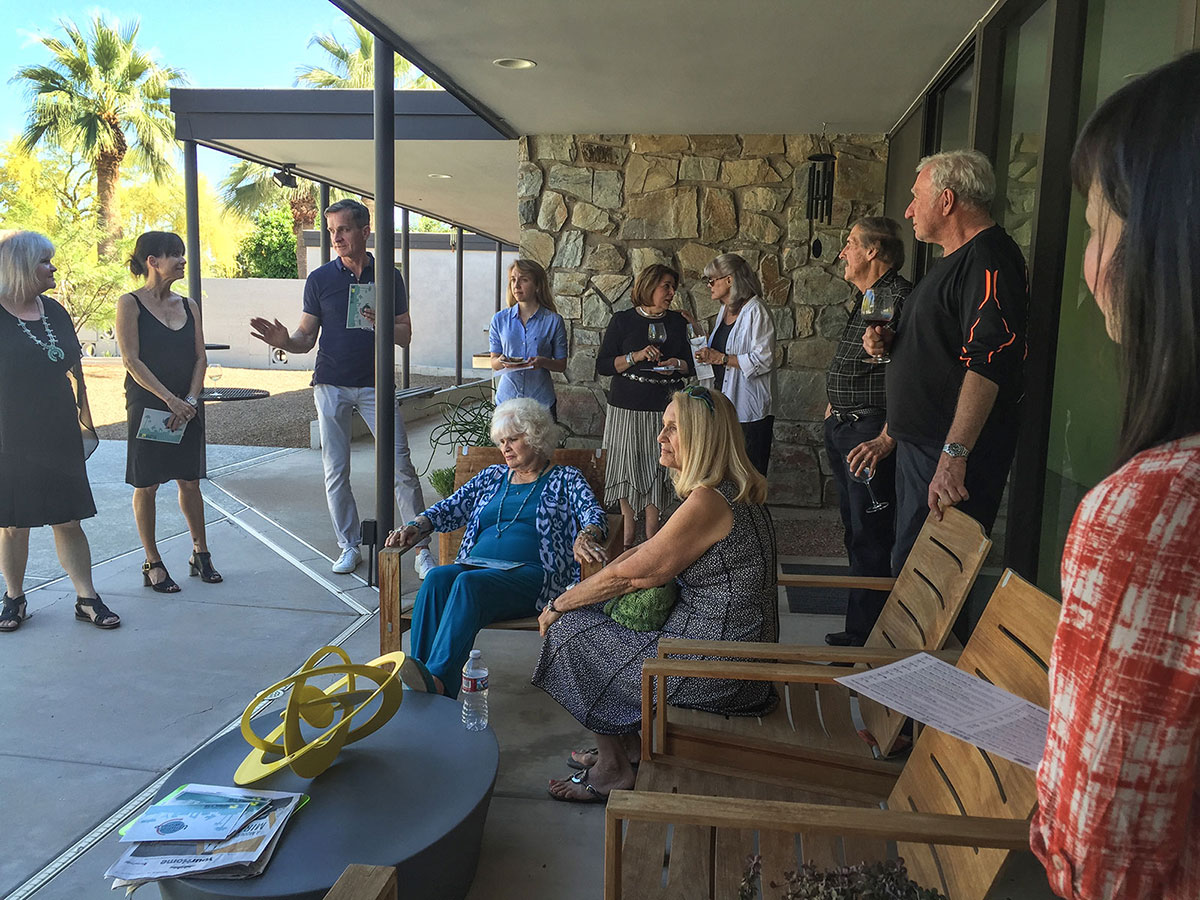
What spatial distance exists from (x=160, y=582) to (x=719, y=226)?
4.17 metres

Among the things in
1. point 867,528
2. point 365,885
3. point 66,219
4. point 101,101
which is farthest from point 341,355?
point 101,101

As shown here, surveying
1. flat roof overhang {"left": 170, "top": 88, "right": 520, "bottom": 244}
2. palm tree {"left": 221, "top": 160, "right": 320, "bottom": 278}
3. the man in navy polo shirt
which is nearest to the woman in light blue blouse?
the man in navy polo shirt

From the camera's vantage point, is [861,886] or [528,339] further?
[528,339]

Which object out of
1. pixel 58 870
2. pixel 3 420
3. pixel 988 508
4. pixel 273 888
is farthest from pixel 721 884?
pixel 3 420

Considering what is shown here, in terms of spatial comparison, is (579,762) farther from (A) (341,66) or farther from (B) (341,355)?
(A) (341,66)

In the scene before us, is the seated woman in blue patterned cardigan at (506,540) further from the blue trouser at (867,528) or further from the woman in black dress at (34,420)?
the woman in black dress at (34,420)

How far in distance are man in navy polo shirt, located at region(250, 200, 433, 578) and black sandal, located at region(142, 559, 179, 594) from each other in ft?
2.55

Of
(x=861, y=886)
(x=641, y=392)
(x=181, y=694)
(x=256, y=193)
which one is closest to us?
(x=861, y=886)

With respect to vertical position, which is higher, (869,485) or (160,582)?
(869,485)

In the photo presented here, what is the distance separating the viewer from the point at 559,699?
2.47 metres

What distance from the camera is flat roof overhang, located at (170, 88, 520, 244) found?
252 inches

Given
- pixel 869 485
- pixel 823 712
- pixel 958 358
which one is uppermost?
pixel 958 358

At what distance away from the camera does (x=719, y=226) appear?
20.3 feet

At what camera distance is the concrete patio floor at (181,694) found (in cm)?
222
